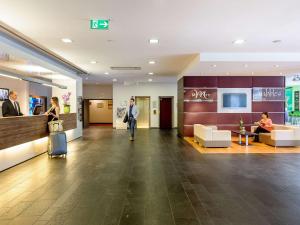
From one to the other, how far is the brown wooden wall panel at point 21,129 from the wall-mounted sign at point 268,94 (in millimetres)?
9078

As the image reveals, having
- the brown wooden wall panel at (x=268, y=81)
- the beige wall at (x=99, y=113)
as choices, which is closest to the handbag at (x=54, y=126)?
the brown wooden wall panel at (x=268, y=81)

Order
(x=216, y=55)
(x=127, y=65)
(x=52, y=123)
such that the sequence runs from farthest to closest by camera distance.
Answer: (x=127, y=65)
(x=216, y=55)
(x=52, y=123)

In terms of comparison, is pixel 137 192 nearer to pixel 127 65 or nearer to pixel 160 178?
pixel 160 178

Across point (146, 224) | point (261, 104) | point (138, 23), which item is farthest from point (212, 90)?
point (146, 224)

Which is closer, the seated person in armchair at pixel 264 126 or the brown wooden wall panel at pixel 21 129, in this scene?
the brown wooden wall panel at pixel 21 129

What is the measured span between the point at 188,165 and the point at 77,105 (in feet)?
21.6

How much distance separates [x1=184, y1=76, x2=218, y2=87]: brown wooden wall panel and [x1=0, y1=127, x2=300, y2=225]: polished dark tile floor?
508cm

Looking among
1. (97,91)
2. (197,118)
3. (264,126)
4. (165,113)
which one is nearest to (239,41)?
(264,126)

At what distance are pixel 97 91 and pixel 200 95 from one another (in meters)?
8.83

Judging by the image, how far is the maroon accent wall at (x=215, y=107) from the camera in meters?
10.7

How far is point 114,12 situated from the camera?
13.8 feet

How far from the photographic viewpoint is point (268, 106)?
432 inches

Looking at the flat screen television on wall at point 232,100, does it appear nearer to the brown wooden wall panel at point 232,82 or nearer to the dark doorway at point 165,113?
the brown wooden wall panel at point 232,82

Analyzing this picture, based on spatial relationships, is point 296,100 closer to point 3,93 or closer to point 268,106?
point 268,106
